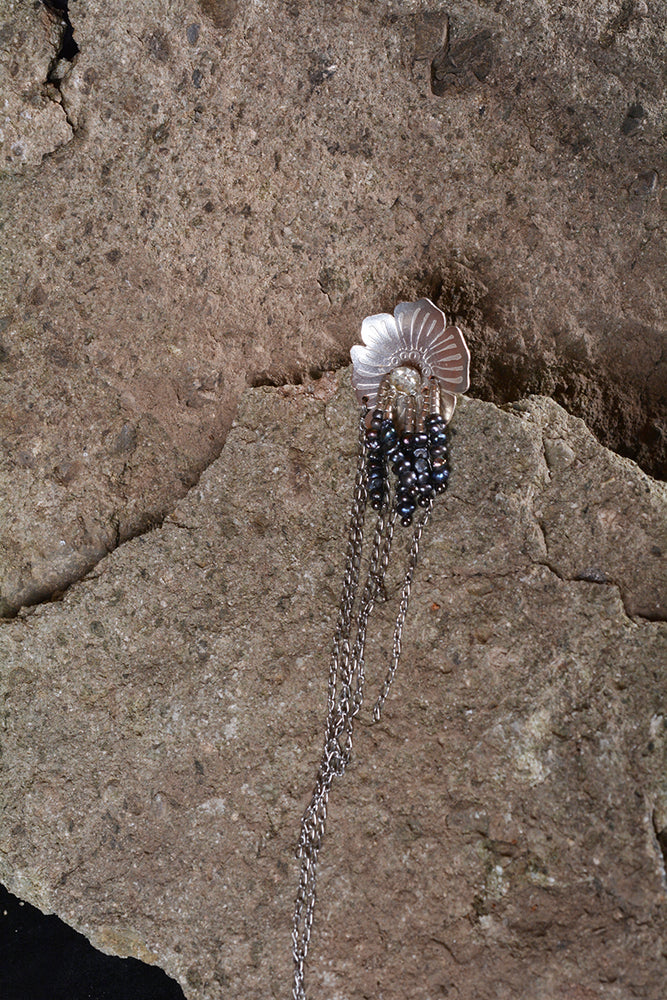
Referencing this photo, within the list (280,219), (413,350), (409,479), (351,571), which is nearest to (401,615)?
(351,571)

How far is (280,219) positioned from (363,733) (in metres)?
0.92

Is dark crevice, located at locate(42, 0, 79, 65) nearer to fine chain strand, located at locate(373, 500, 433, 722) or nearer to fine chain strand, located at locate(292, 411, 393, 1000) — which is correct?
fine chain strand, located at locate(292, 411, 393, 1000)

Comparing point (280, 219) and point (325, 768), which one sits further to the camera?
point (280, 219)

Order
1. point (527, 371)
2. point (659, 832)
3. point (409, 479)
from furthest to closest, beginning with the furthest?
point (527, 371) < point (409, 479) < point (659, 832)

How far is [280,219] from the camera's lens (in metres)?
1.64

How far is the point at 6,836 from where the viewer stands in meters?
1.64

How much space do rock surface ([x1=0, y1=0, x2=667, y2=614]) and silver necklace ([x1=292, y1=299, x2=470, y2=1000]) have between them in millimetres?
115

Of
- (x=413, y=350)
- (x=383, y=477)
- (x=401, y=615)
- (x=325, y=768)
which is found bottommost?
(x=325, y=768)

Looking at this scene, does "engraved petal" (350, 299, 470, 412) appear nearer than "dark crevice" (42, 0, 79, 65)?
Yes

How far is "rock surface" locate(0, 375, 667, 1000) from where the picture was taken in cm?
139

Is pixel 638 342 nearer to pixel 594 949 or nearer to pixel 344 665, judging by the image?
pixel 344 665

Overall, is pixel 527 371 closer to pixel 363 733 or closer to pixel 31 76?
pixel 363 733

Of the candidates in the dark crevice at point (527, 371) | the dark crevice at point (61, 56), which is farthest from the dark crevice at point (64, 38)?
the dark crevice at point (527, 371)

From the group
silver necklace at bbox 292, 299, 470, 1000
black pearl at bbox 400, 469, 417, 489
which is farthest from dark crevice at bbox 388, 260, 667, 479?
black pearl at bbox 400, 469, 417, 489
